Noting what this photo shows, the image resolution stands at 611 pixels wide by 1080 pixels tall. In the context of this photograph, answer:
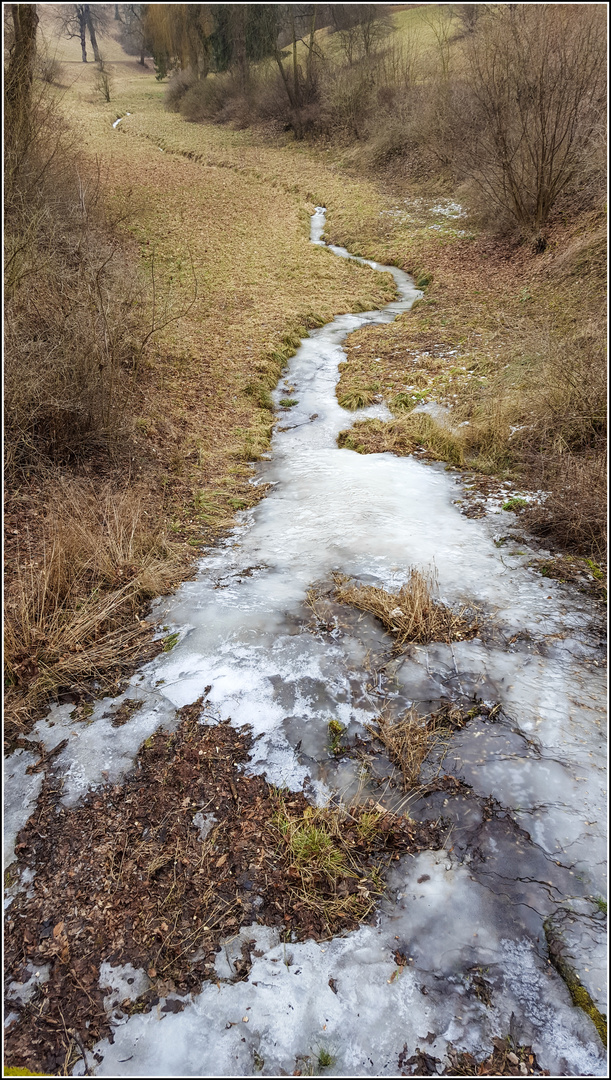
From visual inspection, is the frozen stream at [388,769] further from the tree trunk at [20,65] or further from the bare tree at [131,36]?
the bare tree at [131,36]

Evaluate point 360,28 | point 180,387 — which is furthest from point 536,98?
point 360,28

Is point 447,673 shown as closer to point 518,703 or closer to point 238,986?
point 518,703

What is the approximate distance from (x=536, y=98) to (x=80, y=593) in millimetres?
12759

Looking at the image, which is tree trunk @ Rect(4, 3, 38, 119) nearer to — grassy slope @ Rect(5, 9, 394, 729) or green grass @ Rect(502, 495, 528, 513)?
grassy slope @ Rect(5, 9, 394, 729)

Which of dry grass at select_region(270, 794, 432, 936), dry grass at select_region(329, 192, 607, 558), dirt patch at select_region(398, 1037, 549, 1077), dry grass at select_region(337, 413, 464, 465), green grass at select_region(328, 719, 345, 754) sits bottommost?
dirt patch at select_region(398, 1037, 549, 1077)

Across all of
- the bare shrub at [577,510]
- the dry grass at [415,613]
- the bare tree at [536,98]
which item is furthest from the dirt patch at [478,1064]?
the bare tree at [536,98]

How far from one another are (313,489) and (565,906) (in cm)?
481

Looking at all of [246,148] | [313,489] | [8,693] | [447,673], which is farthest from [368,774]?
[246,148]

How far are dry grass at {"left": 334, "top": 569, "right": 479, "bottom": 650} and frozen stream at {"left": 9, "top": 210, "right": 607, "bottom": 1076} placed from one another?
0.13 m

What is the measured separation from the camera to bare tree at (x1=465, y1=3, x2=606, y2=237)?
997 centimetres

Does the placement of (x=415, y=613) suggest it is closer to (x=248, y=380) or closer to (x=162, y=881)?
(x=162, y=881)

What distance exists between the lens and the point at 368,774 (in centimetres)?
346

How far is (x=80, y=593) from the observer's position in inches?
180

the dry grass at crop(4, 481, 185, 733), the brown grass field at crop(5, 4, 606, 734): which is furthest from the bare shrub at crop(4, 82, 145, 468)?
the dry grass at crop(4, 481, 185, 733)
